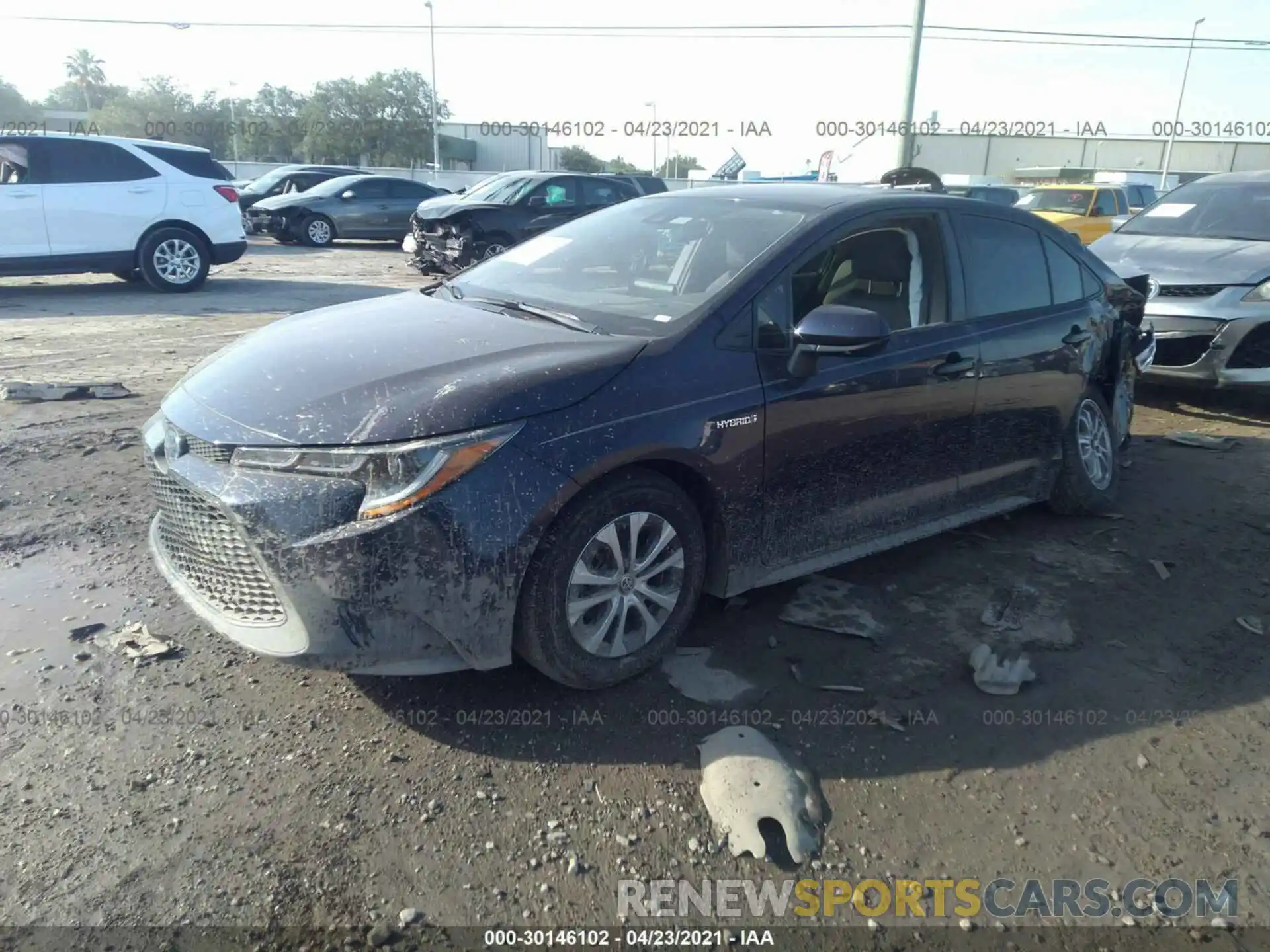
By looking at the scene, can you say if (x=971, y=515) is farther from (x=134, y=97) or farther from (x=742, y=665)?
(x=134, y=97)

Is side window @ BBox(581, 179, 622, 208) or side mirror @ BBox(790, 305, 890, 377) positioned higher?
side window @ BBox(581, 179, 622, 208)

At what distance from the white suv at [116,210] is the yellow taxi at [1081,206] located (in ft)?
46.4

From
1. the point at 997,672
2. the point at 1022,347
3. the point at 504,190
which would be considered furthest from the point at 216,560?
the point at 504,190

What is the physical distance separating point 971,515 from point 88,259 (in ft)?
35.9

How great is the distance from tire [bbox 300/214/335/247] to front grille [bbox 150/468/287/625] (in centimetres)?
1844

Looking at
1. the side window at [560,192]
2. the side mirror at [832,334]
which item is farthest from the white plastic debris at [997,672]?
the side window at [560,192]

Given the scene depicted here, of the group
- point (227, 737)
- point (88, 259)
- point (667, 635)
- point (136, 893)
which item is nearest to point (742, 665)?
point (667, 635)

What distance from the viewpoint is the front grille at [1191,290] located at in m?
6.96

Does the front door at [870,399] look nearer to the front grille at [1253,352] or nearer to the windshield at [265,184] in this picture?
the front grille at [1253,352]

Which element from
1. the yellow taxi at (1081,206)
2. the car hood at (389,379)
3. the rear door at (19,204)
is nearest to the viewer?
the car hood at (389,379)

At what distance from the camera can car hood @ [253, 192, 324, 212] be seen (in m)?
20.0

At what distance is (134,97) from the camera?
69562 mm

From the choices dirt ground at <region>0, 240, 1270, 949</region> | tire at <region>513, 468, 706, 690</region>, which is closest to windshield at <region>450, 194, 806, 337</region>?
tire at <region>513, 468, 706, 690</region>

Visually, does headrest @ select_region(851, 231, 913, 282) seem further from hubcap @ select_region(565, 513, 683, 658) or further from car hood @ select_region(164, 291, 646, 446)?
hubcap @ select_region(565, 513, 683, 658)
